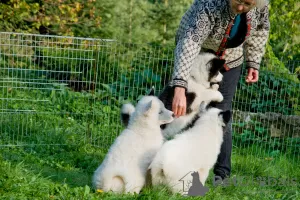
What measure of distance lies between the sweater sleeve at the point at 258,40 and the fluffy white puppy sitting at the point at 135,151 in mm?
→ 1269

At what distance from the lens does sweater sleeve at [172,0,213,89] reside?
197 inches

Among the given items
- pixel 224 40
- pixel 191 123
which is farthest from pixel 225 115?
pixel 224 40

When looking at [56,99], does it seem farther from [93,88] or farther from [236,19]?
[236,19]

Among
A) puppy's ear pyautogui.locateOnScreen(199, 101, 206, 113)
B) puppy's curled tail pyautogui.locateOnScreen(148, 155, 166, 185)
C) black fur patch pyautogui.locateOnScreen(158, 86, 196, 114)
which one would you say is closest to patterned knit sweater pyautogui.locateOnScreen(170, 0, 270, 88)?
black fur patch pyautogui.locateOnScreen(158, 86, 196, 114)

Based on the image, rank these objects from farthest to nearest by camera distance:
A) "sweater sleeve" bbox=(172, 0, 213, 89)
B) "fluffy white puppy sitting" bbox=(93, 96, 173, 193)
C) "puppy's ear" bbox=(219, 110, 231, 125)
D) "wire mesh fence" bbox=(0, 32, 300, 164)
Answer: "wire mesh fence" bbox=(0, 32, 300, 164), "puppy's ear" bbox=(219, 110, 231, 125), "sweater sleeve" bbox=(172, 0, 213, 89), "fluffy white puppy sitting" bbox=(93, 96, 173, 193)

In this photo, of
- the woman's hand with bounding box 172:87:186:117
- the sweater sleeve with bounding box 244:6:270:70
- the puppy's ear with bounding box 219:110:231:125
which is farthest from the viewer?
the sweater sleeve with bounding box 244:6:270:70

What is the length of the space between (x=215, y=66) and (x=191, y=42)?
534 millimetres

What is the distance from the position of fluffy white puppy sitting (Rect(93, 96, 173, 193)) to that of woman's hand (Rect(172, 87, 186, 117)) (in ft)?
0.34

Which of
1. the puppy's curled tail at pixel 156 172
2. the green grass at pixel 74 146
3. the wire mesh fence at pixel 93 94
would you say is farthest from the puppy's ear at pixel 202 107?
the wire mesh fence at pixel 93 94

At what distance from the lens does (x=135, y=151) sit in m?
4.89

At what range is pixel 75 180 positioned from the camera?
5.65 meters

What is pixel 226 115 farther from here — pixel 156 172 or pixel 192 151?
pixel 156 172

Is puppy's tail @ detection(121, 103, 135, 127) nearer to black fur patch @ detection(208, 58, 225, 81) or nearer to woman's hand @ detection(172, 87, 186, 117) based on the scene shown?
woman's hand @ detection(172, 87, 186, 117)

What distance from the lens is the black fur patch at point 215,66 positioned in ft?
17.8
